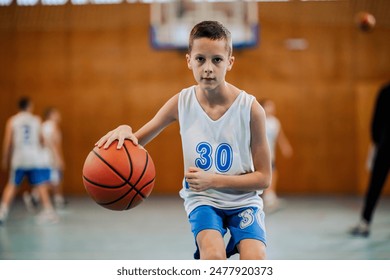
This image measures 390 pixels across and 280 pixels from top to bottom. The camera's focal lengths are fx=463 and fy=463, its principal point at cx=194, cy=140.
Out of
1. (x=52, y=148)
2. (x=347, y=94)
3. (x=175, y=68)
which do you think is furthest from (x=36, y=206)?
(x=347, y=94)

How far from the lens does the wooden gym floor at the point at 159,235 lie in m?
4.07

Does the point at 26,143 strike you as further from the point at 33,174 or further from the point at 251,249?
the point at 251,249

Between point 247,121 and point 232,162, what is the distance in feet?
0.67

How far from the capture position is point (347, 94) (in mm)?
9180

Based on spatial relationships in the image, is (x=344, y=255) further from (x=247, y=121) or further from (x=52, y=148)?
(x=52, y=148)

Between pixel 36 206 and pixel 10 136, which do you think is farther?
pixel 36 206

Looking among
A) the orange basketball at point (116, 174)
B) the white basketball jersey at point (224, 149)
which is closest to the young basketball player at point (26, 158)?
the orange basketball at point (116, 174)

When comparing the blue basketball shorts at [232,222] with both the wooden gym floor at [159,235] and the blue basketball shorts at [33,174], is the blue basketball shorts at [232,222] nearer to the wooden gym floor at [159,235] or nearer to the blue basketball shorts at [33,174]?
the wooden gym floor at [159,235]

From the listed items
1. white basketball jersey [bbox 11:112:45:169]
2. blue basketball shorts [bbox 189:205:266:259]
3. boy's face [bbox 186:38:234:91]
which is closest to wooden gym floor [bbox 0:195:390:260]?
white basketball jersey [bbox 11:112:45:169]

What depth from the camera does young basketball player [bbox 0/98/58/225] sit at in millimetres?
5973

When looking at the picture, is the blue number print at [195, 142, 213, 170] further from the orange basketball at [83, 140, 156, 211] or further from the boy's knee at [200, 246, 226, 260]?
the boy's knee at [200, 246, 226, 260]

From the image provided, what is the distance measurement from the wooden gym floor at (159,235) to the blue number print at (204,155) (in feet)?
6.51

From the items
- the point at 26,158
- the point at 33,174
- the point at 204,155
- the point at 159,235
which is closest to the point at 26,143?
the point at 26,158
